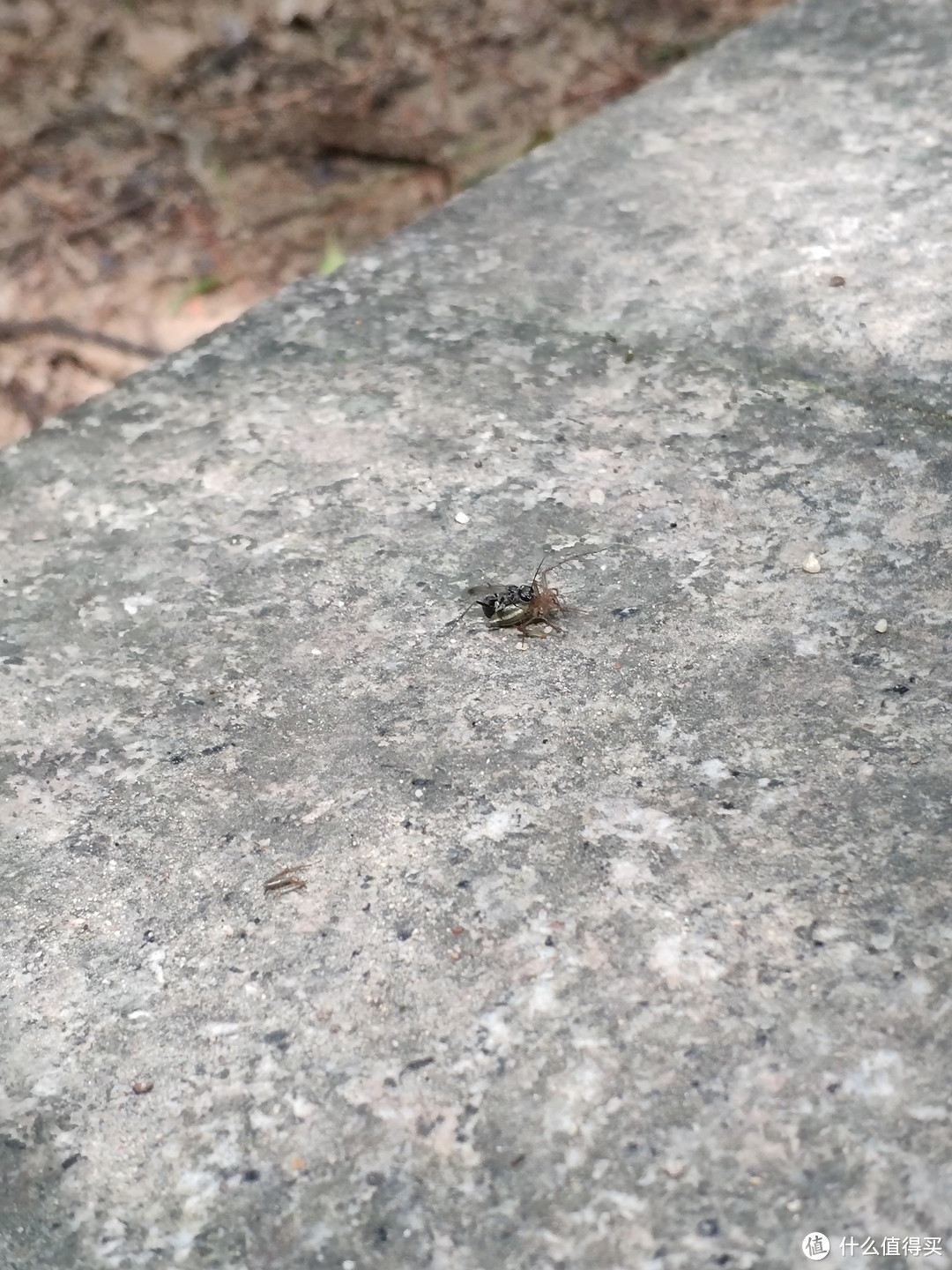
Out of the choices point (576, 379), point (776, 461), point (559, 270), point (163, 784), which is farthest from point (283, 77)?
point (163, 784)

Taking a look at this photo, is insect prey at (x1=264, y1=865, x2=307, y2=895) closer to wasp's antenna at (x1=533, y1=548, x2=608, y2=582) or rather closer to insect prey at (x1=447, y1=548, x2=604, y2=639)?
insect prey at (x1=447, y1=548, x2=604, y2=639)

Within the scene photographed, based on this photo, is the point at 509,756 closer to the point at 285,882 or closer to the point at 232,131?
the point at 285,882

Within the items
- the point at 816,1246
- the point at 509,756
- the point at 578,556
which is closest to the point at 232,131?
the point at 578,556

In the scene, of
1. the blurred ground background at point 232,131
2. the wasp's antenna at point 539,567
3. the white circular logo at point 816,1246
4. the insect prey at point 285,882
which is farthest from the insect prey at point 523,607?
the blurred ground background at point 232,131

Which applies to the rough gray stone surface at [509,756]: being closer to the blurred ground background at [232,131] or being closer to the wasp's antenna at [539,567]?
the wasp's antenna at [539,567]

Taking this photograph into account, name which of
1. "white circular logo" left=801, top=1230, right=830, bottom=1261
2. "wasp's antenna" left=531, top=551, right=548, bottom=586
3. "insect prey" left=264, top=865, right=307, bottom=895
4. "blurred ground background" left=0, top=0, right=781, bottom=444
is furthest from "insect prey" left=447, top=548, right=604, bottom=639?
"blurred ground background" left=0, top=0, right=781, bottom=444
